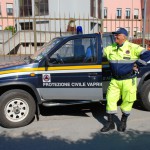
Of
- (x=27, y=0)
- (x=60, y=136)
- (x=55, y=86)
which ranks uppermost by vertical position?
(x=27, y=0)

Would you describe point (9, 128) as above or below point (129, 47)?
below

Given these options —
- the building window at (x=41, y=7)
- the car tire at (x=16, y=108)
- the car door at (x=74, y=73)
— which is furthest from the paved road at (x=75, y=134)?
the building window at (x=41, y=7)

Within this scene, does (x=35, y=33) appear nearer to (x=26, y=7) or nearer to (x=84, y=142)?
(x=84, y=142)

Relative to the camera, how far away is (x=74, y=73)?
213 inches

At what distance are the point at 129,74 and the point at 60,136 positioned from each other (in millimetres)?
1604

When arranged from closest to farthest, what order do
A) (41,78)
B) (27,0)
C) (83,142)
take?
(83,142) < (41,78) < (27,0)

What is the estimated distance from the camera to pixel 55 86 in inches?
212

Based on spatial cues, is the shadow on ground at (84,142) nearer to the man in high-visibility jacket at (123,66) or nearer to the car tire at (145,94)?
the man in high-visibility jacket at (123,66)

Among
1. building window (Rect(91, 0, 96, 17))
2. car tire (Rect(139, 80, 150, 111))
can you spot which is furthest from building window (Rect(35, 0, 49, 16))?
car tire (Rect(139, 80, 150, 111))

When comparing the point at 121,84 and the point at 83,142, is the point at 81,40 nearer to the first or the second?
the point at 121,84

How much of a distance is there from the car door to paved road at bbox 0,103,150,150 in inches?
→ 21.4

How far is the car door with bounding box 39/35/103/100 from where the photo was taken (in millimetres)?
5371

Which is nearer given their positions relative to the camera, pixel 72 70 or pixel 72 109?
pixel 72 70

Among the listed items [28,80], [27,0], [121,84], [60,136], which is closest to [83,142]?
[60,136]
